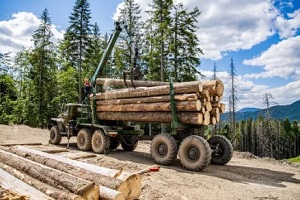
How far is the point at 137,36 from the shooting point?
108 ft

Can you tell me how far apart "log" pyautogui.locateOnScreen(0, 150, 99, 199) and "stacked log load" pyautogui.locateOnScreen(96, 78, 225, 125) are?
4.93 m

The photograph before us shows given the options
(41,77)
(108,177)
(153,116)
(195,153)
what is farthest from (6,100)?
(108,177)

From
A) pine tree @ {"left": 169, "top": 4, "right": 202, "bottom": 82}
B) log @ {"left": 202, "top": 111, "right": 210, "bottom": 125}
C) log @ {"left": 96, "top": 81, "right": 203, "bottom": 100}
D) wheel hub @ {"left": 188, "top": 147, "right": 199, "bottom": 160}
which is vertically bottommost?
wheel hub @ {"left": 188, "top": 147, "right": 199, "bottom": 160}

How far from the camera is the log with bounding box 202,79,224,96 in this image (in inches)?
388

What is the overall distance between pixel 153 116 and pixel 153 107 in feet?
1.23

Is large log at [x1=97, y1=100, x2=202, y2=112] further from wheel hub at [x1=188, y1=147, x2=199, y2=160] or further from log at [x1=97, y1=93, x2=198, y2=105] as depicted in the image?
wheel hub at [x1=188, y1=147, x2=199, y2=160]

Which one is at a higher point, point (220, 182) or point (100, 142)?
point (100, 142)

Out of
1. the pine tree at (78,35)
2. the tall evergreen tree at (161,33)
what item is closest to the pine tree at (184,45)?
the tall evergreen tree at (161,33)

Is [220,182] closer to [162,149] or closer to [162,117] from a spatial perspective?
[162,149]

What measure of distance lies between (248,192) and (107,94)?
26.8 ft

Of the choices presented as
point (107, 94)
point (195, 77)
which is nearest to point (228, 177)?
point (107, 94)

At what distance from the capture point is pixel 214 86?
9812 mm

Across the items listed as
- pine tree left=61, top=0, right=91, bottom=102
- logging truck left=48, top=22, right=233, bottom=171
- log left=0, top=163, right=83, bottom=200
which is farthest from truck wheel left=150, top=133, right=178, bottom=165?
pine tree left=61, top=0, right=91, bottom=102

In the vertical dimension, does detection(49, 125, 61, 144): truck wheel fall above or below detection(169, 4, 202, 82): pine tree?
below
